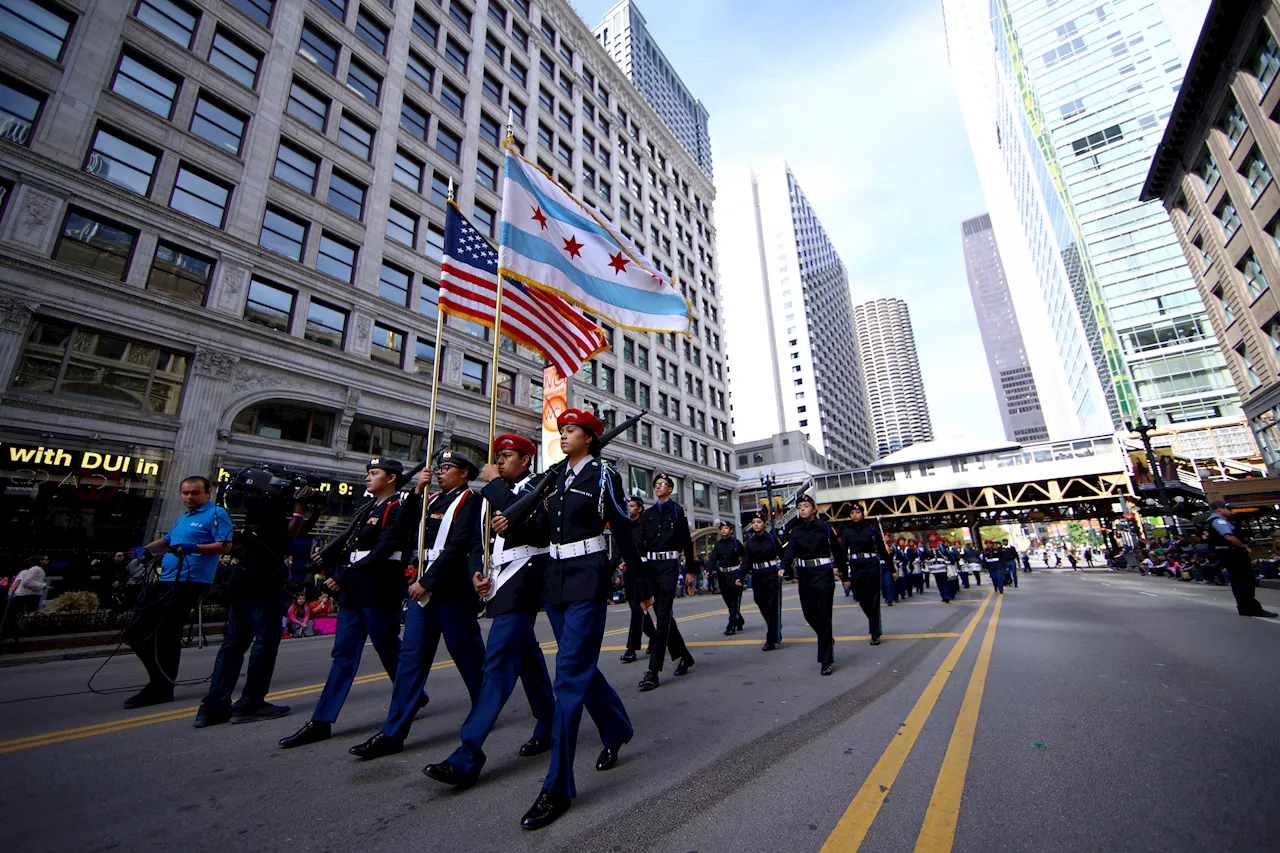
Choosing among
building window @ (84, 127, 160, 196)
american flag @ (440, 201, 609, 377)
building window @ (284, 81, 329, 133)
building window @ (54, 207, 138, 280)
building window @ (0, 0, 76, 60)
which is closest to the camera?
american flag @ (440, 201, 609, 377)

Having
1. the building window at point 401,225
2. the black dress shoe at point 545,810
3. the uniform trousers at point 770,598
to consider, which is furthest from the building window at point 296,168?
the black dress shoe at point 545,810

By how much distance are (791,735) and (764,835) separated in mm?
1552

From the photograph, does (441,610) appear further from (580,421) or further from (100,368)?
(100,368)

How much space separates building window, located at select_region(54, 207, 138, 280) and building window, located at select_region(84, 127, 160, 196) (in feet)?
4.55

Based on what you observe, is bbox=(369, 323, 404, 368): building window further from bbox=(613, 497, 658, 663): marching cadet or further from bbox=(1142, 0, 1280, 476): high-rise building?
bbox=(1142, 0, 1280, 476): high-rise building

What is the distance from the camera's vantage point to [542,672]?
384cm

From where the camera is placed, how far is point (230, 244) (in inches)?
736

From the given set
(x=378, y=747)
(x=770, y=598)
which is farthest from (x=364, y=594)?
(x=770, y=598)

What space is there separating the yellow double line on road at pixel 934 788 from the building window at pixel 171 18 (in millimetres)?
28273

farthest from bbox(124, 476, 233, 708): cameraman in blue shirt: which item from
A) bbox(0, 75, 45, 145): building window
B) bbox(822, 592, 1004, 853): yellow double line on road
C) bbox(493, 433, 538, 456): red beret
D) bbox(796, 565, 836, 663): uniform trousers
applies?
bbox(0, 75, 45, 145): building window

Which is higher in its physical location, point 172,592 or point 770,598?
point 172,592

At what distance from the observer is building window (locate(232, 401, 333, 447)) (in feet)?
61.1

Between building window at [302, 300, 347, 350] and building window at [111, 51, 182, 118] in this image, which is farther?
building window at [302, 300, 347, 350]

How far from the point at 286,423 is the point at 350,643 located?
1853cm
